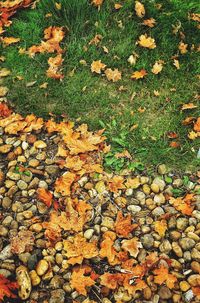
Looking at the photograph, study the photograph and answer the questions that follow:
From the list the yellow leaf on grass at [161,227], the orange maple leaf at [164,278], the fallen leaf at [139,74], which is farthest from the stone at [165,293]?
the fallen leaf at [139,74]

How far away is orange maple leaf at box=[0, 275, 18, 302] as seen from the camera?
93.9 inches

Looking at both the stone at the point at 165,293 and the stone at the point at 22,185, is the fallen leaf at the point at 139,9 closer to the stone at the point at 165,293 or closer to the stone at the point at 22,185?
the stone at the point at 22,185

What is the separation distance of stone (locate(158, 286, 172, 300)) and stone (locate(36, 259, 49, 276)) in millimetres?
790

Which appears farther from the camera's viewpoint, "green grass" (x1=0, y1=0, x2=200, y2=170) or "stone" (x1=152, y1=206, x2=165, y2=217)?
"green grass" (x1=0, y1=0, x2=200, y2=170)

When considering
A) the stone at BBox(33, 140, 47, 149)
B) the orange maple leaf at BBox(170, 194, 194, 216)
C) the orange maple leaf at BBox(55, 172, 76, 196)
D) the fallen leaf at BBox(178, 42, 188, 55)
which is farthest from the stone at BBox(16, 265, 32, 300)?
the fallen leaf at BBox(178, 42, 188, 55)

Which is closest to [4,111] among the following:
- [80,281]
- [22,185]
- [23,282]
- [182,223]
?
[22,185]

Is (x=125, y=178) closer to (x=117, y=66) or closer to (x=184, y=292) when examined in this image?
(x=184, y=292)

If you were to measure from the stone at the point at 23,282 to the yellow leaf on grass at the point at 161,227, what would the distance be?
3.25 feet

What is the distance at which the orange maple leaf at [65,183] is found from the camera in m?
2.96

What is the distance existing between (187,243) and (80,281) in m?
0.82

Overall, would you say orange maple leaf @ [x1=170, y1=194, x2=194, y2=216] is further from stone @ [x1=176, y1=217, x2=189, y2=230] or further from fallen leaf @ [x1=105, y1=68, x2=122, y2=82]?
fallen leaf @ [x1=105, y1=68, x2=122, y2=82]

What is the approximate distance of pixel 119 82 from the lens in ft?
12.2

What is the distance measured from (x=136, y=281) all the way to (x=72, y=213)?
2.26 feet

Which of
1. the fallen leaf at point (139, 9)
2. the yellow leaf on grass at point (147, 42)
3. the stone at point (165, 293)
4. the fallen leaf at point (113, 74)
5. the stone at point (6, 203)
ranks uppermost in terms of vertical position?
the fallen leaf at point (139, 9)
